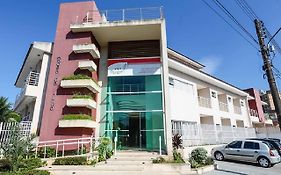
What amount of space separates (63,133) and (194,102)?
12.6m

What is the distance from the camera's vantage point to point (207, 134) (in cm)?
1866

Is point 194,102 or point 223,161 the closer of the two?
point 223,161

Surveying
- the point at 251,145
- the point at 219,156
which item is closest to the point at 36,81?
the point at 219,156

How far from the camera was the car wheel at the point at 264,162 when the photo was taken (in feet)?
42.0

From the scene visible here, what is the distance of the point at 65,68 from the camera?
14.9m

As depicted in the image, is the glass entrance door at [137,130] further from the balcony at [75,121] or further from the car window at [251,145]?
the car window at [251,145]

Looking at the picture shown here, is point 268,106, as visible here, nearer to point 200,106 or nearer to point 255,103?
point 255,103

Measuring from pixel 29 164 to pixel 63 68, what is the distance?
7.21 meters

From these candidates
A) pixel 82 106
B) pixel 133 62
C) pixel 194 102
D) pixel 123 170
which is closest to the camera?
pixel 123 170

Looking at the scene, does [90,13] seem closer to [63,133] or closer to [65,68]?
[65,68]

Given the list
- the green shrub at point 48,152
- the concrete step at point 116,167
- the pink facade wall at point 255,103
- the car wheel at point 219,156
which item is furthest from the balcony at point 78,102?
the pink facade wall at point 255,103

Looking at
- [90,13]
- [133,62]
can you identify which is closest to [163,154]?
[133,62]

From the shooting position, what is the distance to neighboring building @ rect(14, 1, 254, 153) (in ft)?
45.3

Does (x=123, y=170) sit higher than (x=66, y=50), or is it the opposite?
(x=66, y=50)
